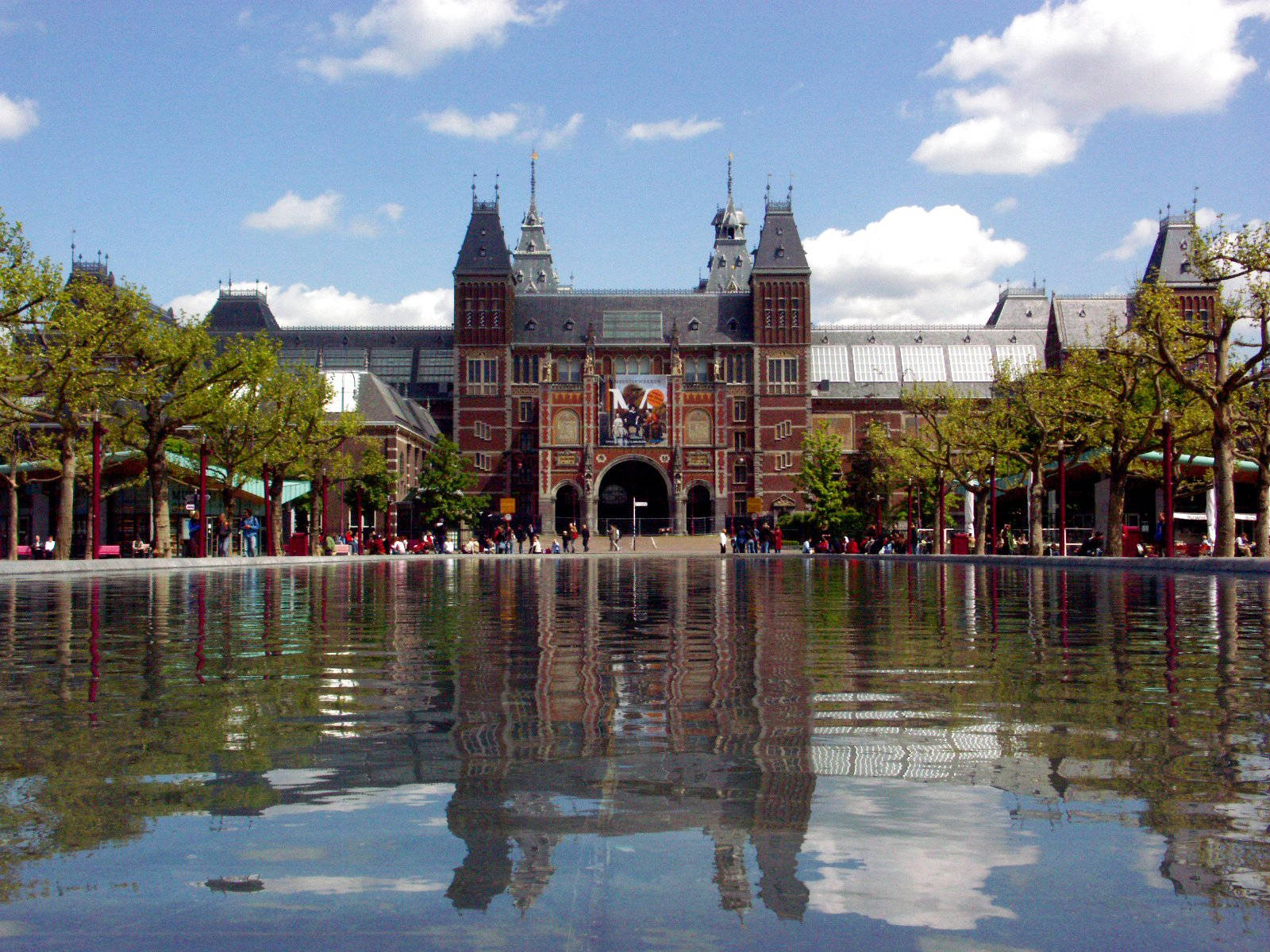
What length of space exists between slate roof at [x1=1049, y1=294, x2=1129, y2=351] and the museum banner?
27826mm

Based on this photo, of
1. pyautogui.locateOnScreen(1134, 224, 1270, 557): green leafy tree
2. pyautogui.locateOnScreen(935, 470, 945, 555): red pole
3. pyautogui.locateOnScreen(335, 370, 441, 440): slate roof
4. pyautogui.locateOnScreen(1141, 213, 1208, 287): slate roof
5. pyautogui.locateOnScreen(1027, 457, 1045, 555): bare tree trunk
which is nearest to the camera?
pyautogui.locateOnScreen(1134, 224, 1270, 557): green leafy tree

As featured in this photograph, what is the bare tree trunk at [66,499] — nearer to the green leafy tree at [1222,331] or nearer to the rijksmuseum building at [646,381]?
the green leafy tree at [1222,331]

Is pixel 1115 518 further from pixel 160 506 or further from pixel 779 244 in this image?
pixel 779 244

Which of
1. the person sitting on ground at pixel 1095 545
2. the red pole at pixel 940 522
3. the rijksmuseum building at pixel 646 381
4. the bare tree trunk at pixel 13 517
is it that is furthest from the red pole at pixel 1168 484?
the rijksmuseum building at pixel 646 381

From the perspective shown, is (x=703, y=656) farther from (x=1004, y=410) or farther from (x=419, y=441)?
(x=419, y=441)

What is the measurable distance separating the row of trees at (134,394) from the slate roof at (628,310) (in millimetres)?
40399

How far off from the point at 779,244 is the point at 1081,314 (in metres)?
21.5

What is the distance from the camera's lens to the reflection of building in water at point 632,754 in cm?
309

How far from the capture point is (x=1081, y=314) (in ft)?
298

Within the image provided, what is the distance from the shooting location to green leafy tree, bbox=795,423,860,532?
233 feet

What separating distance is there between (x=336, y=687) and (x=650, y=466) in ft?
283

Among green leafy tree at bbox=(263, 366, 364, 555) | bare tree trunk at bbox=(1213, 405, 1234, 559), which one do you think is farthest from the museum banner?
bare tree trunk at bbox=(1213, 405, 1234, 559)

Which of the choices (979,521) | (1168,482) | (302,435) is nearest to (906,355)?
(979,521)

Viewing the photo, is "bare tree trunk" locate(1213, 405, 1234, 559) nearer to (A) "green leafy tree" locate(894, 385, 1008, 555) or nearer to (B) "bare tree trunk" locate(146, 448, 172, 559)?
(A) "green leafy tree" locate(894, 385, 1008, 555)
